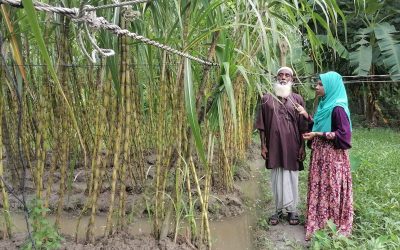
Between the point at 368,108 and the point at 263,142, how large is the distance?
6.77 m

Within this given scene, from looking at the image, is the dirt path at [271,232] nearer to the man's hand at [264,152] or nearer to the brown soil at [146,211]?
the brown soil at [146,211]

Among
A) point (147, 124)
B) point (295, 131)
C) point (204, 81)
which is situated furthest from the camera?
point (147, 124)

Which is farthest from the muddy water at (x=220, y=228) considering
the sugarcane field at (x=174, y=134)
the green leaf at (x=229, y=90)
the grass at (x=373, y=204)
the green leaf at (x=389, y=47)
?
the green leaf at (x=389, y=47)

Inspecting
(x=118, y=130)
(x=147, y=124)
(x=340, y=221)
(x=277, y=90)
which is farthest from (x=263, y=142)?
(x=118, y=130)

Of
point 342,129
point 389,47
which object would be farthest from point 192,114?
point 389,47

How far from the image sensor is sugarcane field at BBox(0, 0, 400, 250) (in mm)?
1924

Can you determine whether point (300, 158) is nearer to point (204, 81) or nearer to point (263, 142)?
point (263, 142)

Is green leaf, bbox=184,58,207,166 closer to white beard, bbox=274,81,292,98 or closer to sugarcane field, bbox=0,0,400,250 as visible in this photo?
sugarcane field, bbox=0,0,400,250

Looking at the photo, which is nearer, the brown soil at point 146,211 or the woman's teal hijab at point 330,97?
the brown soil at point 146,211

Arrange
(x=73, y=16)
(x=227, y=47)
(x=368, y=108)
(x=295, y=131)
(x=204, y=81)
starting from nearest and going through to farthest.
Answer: (x=73, y=16) < (x=227, y=47) < (x=204, y=81) < (x=295, y=131) < (x=368, y=108)

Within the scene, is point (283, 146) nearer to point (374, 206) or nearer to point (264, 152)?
point (264, 152)

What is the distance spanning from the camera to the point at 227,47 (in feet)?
6.73

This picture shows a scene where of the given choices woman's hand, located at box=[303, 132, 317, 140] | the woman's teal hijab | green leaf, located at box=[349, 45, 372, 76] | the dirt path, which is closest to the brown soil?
the dirt path

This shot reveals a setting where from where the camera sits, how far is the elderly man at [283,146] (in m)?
3.27
